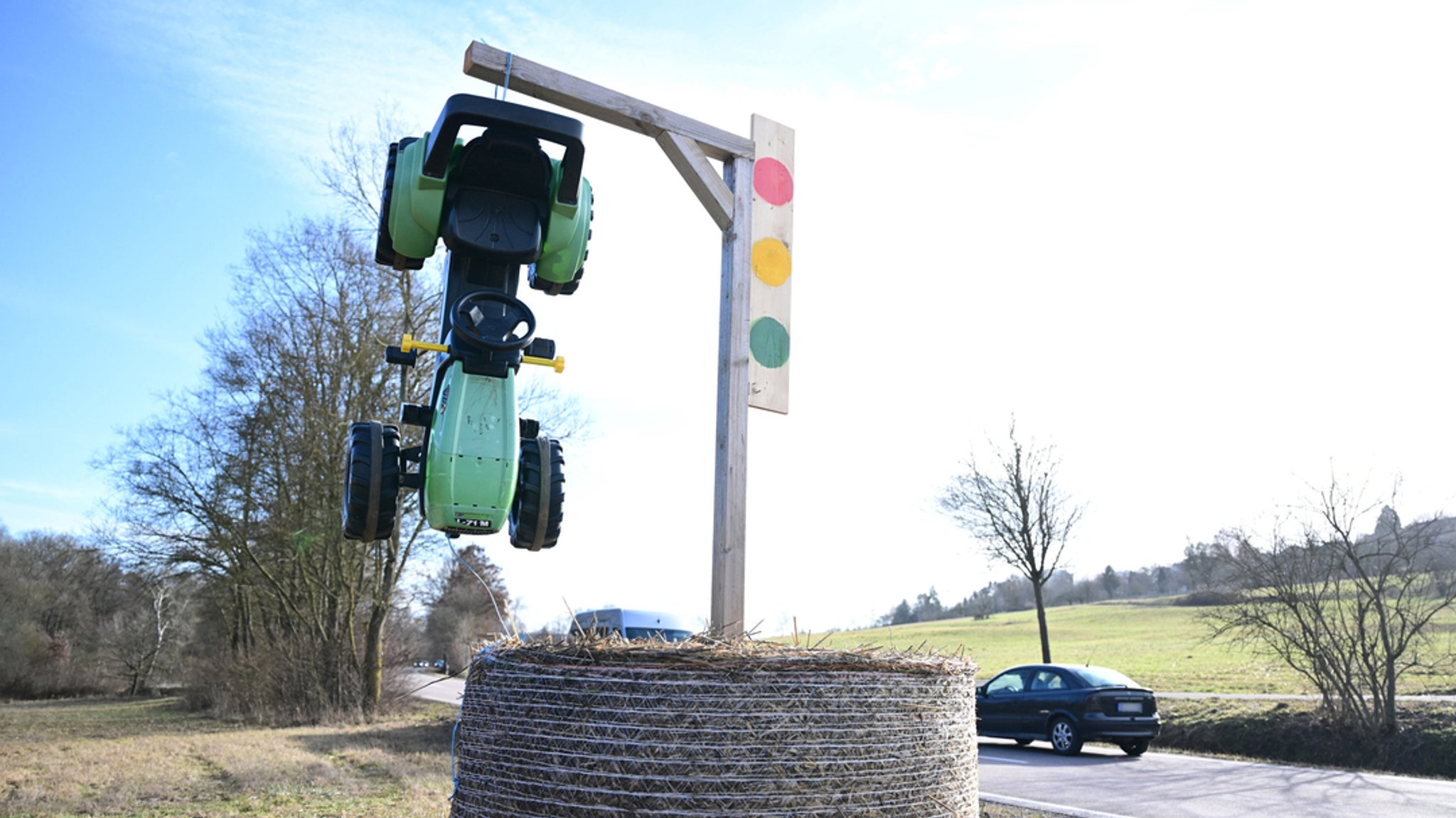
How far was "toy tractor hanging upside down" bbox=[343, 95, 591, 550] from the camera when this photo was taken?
9.37ft

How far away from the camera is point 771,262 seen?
409cm

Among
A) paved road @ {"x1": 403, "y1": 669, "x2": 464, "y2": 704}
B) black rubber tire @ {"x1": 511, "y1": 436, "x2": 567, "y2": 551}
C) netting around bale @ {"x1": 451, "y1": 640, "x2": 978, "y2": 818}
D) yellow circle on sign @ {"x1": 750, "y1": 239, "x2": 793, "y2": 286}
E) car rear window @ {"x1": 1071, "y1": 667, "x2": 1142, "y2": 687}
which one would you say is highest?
yellow circle on sign @ {"x1": 750, "y1": 239, "x2": 793, "y2": 286}

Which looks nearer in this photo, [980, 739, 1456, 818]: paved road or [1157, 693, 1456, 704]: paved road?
[980, 739, 1456, 818]: paved road

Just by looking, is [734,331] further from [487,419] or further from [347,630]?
[347,630]

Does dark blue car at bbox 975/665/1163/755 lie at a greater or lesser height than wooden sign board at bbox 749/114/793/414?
lesser

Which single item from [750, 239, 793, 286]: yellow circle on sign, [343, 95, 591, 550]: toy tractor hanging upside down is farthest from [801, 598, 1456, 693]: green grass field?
[750, 239, 793, 286]: yellow circle on sign

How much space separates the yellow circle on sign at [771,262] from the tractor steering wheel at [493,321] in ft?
4.24

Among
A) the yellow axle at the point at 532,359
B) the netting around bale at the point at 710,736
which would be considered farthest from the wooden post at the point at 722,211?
the netting around bale at the point at 710,736

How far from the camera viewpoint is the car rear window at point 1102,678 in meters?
11.3

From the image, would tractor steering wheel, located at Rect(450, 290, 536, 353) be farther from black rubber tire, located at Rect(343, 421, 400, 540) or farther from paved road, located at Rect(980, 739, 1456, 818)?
paved road, located at Rect(980, 739, 1456, 818)

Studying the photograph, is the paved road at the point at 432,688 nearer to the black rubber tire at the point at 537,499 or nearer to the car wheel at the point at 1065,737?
the car wheel at the point at 1065,737

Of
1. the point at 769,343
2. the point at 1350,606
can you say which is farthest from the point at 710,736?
the point at 1350,606

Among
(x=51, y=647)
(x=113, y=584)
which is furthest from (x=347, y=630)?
(x=51, y=647)

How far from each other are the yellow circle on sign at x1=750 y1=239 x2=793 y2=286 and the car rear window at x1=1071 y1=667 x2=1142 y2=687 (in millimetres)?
9135
